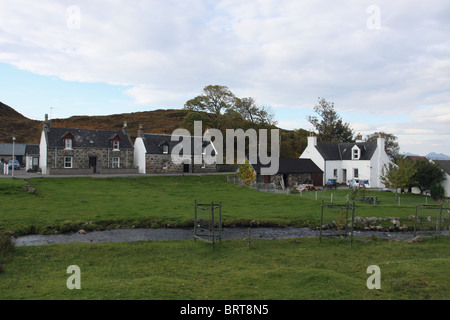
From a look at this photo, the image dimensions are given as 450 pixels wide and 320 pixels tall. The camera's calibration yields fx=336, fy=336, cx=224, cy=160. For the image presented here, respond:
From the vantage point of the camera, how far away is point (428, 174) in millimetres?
46031

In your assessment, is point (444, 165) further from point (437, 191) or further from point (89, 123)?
point (89, 123)

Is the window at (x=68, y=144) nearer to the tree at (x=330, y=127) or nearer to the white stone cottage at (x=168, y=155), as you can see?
the white stone cottage at (x=168, y=155)

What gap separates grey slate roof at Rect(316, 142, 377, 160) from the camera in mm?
57406

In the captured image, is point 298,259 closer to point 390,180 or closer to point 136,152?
point 390,180

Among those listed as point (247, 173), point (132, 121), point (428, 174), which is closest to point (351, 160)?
point (428, 174)

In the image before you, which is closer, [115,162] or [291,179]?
[291,179]

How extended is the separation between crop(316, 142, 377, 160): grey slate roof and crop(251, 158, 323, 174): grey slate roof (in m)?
2.72

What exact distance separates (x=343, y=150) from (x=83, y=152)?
45819mm

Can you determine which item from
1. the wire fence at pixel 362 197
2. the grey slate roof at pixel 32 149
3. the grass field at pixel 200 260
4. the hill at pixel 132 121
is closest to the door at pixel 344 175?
the wire fence at pixel 362 197

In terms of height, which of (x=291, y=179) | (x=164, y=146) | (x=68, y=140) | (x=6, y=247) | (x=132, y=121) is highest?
(x=132, y=121)

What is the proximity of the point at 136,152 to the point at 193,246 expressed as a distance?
45.4 meters

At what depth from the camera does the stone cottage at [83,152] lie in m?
53.1

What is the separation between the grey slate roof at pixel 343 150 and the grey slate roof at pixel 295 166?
2.72 m

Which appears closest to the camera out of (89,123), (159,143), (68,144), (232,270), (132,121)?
(232,270)
